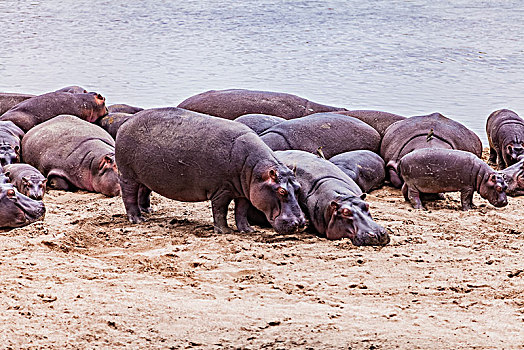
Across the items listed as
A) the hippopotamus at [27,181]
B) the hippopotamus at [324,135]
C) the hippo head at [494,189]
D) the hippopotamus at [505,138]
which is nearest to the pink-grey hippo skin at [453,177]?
the hippo head at [494,189]

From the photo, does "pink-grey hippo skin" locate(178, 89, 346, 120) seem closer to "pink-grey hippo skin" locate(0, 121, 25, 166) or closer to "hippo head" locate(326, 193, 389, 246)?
"pink-grey hippo skin" locate(0, 121, 25, 166)

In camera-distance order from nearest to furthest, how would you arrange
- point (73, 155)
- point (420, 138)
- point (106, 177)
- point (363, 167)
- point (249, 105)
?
1. point (106, 177)
2. point (363, 167)
3. point (73, 155)
4. point (420, 138)
5. point (249, 105)

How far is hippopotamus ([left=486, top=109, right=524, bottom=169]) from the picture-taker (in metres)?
7.02

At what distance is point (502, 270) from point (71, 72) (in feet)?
34.6

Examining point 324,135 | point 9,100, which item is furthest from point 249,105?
point 9,100

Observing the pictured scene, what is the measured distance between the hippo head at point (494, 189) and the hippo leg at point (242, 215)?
1.91 m

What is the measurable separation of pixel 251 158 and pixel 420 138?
2517mm

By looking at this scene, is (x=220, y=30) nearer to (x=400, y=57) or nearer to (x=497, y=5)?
(x=400, y=57)

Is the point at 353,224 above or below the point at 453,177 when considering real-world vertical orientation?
above

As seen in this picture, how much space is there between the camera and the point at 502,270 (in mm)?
4082

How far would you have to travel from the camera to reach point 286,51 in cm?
1581

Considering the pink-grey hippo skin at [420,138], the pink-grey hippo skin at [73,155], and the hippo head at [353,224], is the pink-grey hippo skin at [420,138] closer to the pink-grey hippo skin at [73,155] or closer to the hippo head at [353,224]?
the hippo head at [353,224]

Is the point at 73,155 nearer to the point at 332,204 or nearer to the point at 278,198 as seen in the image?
the point at 278,198

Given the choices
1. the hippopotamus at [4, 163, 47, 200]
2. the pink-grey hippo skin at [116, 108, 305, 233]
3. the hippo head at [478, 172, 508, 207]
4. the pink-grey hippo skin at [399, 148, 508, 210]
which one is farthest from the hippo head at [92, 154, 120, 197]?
the hippo head at [478, 172, 508, 207]
